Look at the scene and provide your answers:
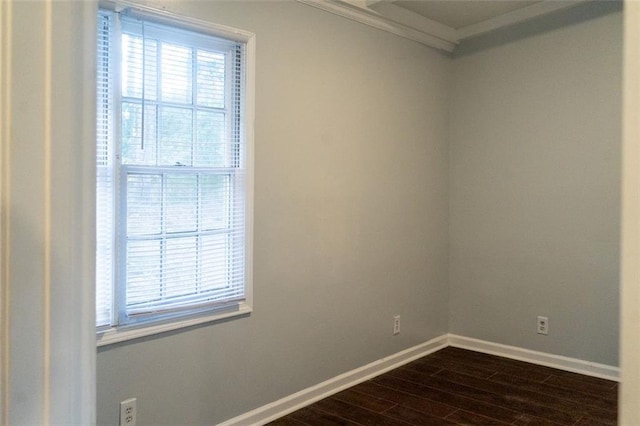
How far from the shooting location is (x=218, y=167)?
2646 mm

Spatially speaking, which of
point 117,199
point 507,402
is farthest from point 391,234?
point 117,199

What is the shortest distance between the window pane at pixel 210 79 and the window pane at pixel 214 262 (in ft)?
2.27

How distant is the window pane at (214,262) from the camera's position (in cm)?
261

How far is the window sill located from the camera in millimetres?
2230

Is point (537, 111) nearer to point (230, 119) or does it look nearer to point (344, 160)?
point (344, 160)

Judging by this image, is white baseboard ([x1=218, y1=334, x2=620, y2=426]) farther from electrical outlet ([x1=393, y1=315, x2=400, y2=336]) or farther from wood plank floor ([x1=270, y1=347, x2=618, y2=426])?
electrical outlet ([x1=393, y1=315, x2=400, y2=336])

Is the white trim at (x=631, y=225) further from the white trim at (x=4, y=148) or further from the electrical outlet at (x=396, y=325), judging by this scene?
the electrical outlet at (x=396, y=325)

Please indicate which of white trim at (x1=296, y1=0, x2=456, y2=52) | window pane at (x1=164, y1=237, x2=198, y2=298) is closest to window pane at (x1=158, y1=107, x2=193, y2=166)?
window pane at (x1=164, y1=237, x2=198, y2=298)

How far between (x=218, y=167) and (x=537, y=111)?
253cm

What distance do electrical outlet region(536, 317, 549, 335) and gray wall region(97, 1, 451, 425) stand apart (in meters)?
0.78

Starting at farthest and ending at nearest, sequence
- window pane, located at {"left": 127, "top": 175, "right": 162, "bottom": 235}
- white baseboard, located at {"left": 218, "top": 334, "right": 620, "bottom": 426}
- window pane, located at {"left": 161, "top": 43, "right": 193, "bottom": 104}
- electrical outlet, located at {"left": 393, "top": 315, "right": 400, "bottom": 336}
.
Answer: electrical outlet, located at {"left": 393, "top": 315, "right": 400, "bottom": 336} < white baseboard, located at {"left": 218, "top": 334, "right": 620, "bottom": 426} < window pane, located at {"left": 161, "top": 43, "right": 193, "bottom": 104} < window pane, located at {"left": 127, "top": 175, "right": 162, "bottom": 235}

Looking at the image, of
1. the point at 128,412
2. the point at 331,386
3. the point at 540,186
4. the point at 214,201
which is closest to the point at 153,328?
the point at 128,412

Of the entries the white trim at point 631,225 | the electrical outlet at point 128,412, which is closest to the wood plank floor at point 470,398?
the electrical outlet at point 128,412

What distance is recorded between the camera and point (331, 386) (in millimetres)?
3320
